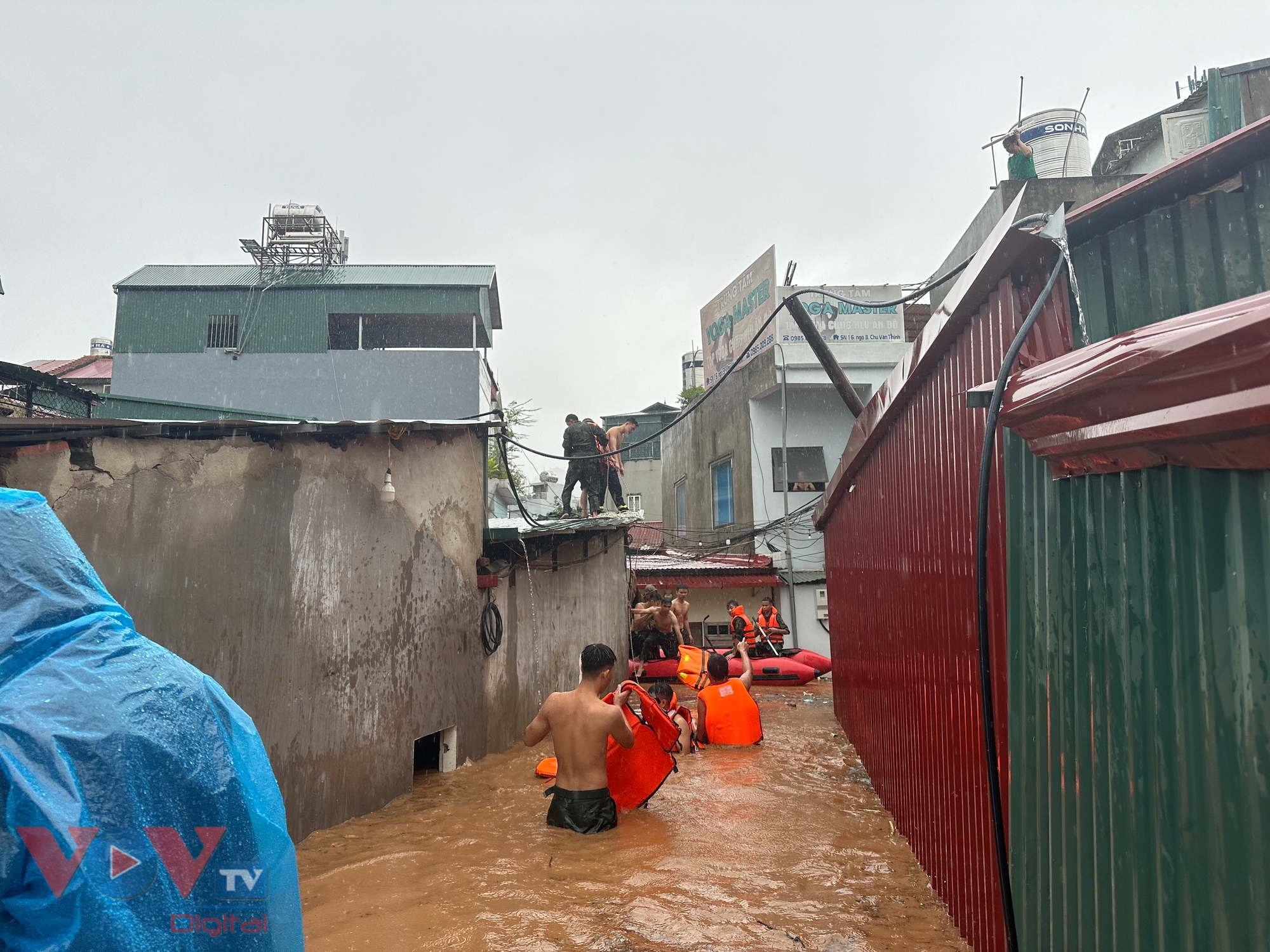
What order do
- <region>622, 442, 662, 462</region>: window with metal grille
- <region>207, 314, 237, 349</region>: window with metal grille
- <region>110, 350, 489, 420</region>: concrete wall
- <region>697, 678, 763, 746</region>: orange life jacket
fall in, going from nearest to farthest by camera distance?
<region>697, 678, 763, 746</region>: orange life jacket, <region>110, 350, 489, 420</region>: concrete wall, <region>207, 314, 237, 349</region>: window with metal grille, <region>622, 442, 662, 462</region>: window with metal grille

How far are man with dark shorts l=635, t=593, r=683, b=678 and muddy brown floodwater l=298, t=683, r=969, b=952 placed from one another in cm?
712

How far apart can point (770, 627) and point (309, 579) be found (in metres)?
12.0

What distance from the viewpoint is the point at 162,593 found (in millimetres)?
5270

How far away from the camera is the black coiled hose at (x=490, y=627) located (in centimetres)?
851

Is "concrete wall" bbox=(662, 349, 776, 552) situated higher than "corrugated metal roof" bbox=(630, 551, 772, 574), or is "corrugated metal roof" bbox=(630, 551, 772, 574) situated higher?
"concrete wall" bbox=(662, 349, 776, 552)

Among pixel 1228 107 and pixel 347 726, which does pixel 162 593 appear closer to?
pixel 347 726

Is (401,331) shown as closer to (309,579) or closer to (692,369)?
(309,579)

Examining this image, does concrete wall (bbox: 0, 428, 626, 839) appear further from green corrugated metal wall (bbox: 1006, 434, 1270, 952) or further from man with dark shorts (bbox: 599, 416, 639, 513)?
green corrugated metal wall (bbox: 1006, 434, 1270, 952)

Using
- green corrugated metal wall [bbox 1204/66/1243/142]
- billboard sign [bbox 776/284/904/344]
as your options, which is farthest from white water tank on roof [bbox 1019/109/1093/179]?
billboard sign [bbox 776/284/904/344]

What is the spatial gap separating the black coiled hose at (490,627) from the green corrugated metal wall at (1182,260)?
22.5 feet

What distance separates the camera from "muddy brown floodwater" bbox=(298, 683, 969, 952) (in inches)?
169

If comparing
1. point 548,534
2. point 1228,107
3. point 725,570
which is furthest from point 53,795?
point 725,570

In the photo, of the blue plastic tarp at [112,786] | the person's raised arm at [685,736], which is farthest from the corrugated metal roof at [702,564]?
the blue plastic tarp at [112,786]

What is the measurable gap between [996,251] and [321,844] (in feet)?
18.6
